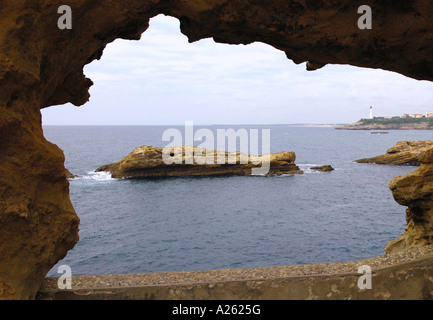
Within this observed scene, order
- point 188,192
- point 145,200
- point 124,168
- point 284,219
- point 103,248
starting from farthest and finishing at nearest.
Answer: point 124,168, point 188,192, point 145,200, point 284,219, point 103,248

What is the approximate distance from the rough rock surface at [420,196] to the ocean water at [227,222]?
1198cm

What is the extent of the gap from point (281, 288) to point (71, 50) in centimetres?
896

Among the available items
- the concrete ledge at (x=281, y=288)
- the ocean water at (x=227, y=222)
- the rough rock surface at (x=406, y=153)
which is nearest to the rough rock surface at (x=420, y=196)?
the concrete ledge at (x=281, y=288)

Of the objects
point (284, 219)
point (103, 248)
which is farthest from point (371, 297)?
point (284, 219)

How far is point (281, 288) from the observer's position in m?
11.1

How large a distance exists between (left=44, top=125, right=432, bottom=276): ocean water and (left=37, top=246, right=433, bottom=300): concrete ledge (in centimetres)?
1576

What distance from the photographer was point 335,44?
1122cm

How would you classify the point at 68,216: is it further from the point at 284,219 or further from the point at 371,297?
the point at 284,219

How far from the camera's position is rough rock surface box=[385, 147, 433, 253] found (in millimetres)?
15133

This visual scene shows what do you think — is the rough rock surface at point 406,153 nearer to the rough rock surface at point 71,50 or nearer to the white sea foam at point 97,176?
the white sea foam at point 97,176

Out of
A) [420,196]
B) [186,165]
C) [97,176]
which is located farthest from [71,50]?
[97,176]

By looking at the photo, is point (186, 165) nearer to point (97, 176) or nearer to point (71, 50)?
point (97, 176)

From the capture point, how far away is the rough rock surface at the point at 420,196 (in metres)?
15.1
